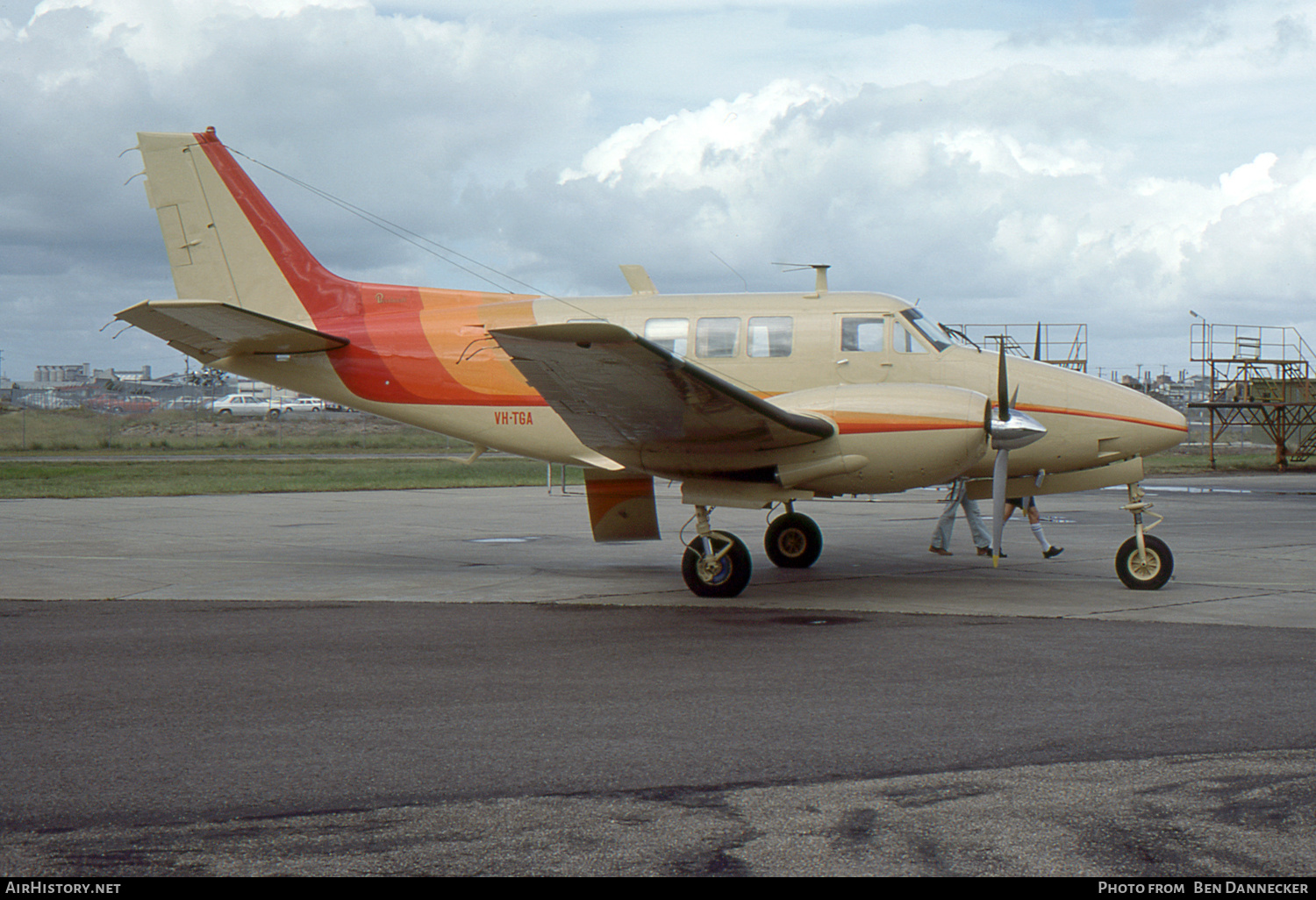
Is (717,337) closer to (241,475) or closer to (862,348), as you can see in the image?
(862,348)

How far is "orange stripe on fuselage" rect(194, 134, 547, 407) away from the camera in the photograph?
13.0 m

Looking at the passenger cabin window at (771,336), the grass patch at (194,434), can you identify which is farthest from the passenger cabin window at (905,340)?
the grass patch at (194,434)

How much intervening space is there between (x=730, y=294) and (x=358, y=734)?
8060 millimetres

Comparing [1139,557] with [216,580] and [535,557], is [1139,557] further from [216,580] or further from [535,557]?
[216,580]

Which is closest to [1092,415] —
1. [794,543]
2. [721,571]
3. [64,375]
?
[794,543]

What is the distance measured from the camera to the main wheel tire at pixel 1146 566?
11352mm

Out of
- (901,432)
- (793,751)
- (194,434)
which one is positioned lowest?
(793,751)

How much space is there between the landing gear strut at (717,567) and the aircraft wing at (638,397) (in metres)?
0.91

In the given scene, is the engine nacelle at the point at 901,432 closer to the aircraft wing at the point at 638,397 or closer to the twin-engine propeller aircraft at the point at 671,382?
the twin-engine propeller aircraft at the point at 671,382

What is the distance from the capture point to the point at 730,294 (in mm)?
12812

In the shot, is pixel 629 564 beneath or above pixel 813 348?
beneath

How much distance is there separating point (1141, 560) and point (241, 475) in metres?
27.0

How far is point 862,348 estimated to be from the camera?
12.2 metres
